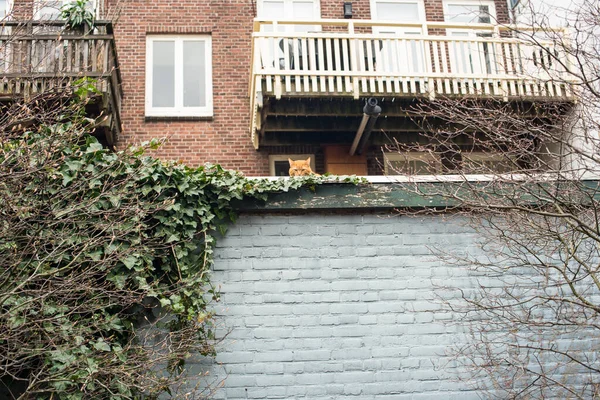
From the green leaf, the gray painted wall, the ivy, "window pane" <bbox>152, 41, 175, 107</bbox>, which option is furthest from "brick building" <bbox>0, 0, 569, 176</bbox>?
the green leaf

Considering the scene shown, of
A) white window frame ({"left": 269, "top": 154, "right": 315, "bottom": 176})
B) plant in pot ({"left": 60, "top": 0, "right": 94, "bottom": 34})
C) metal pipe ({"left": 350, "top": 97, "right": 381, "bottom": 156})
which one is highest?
plant in pot ({"left": 60, "top": 0, "right": 94, "bottom": 34})

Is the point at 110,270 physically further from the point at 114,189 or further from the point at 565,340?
the point at 565,340

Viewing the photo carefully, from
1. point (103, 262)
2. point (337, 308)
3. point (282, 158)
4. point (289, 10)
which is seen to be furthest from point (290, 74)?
point (103, 262)

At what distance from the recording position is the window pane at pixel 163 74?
12453 millimetres

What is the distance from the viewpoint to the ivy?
5520 millimetres

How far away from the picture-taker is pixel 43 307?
5.58 metres

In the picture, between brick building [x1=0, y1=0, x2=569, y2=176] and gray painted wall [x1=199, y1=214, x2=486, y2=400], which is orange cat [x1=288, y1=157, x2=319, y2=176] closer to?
brick building [x1=0, y1=0, x2=569, y2=176]

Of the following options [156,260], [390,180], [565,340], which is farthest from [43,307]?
[565,340]

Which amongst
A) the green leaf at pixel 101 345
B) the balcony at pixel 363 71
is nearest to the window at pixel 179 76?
the balcony at pixel 363 71

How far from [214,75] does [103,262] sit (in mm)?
7278

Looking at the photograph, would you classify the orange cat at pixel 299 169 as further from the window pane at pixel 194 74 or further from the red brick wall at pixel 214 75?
the window pane at pixel 194 74

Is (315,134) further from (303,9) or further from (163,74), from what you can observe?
(163,74)

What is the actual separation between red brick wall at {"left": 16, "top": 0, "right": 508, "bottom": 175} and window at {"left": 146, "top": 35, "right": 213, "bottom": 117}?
0.15 meters

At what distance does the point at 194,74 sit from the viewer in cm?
1266
